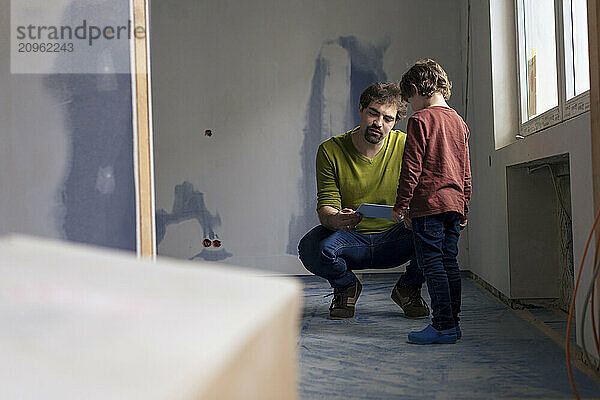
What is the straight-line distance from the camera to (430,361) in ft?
6.77

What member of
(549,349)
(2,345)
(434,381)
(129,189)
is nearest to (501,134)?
(549,349)

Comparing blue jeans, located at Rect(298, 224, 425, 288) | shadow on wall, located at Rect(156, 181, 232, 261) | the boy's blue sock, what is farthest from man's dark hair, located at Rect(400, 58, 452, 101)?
shadow on wall, located at Rect(156, 181, 232, 261)

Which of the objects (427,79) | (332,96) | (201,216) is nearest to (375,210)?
(427,79)

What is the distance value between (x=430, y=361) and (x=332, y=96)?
267 cm

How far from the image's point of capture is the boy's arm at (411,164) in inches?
88.5

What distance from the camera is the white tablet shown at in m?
2.78

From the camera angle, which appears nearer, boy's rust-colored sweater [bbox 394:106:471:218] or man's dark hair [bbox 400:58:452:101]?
boy's rust-colored sweater [bbox 394:106:471:218]

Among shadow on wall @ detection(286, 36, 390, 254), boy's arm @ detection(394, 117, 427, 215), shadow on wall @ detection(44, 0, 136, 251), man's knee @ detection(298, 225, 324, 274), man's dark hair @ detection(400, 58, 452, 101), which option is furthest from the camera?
shadow on wall @ detection(286, 36, 390, 254)

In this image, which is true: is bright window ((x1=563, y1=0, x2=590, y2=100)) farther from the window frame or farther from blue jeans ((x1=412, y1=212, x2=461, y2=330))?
blue jeans ((x1=412, y1=212, x2=461, y2=330))

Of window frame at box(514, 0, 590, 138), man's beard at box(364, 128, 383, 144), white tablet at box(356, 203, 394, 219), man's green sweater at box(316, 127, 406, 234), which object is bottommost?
white tablet at box(356, 203, 394, 219)

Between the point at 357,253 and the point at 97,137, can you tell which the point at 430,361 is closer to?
the point at 357,253

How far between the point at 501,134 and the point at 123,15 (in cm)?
222

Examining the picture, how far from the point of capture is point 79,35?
1633 mm

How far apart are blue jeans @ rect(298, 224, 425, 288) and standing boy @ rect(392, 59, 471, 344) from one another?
53cm
